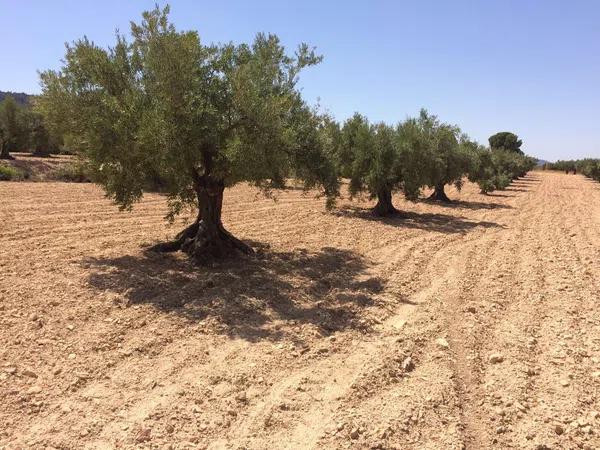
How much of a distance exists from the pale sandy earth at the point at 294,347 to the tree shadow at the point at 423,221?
492 centimetres

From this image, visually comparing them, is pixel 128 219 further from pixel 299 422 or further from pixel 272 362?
pixel 299 422

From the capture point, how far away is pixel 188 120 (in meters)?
8.61

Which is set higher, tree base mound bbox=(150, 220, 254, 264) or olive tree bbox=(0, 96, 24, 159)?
olive tree bbox=(0, 96, 24, 159)

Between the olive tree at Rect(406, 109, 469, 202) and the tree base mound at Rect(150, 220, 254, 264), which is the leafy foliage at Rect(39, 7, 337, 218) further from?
the olive tree at Rect(406, 109, 469, 202)

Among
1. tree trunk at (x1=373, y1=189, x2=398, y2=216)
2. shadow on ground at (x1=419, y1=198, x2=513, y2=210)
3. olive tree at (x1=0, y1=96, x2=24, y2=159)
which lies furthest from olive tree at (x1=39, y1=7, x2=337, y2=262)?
olive tree at (x1=0, y1=96, x2=24, y2=159)

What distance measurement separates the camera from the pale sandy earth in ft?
15.2

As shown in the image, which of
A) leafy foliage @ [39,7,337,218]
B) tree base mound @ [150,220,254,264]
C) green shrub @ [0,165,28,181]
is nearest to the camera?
leafy foliage @ [39,7,337,218]

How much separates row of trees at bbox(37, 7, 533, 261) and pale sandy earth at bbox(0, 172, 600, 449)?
1.75 metres

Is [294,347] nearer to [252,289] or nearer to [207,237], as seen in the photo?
[252,289]

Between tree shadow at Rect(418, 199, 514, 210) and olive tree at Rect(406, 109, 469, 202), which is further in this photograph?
tree shadow at Rect(418, 199, 514, 210)

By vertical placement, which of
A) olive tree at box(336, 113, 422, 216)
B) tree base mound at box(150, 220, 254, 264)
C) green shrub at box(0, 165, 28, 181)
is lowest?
tree base mound at box(150, 220, 254, 264)

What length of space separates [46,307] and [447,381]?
5892mm

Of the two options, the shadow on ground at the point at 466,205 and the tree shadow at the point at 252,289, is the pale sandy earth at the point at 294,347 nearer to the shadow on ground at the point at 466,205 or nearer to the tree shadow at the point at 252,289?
the tree shadow at the point at 252,289

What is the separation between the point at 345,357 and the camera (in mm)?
6242
